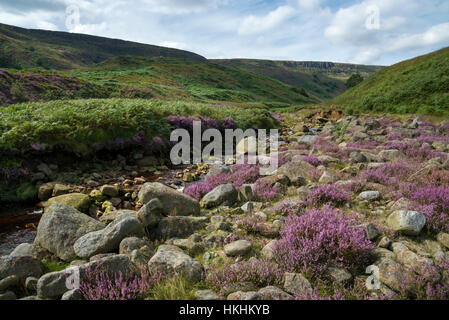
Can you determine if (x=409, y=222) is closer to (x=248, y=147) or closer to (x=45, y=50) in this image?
(x=248, y=147)

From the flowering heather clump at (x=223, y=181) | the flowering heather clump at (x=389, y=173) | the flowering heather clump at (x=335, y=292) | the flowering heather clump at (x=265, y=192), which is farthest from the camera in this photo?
the flowering heather clump at (x=223, y=181)

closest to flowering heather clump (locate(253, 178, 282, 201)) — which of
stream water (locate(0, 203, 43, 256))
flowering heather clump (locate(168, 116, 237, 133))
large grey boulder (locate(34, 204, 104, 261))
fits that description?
large grey boulder (locate(34, 204, 104, 261))

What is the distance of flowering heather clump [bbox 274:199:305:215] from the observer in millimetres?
5078

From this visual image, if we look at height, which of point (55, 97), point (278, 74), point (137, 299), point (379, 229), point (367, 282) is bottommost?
point (137, 299)

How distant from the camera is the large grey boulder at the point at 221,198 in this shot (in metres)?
6.35

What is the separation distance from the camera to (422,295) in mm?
2762

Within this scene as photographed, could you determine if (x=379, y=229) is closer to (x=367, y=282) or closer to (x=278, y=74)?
(x=367, y=282)

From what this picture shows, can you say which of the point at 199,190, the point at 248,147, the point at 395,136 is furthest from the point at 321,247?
the point at 395,136

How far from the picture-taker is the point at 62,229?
15.0 ft

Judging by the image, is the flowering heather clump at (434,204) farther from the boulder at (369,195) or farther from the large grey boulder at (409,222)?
the boulder at (369,195)

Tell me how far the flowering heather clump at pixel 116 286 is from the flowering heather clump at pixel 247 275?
0.80 metres

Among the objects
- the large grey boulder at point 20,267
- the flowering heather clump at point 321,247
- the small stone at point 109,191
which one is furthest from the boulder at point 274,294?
the small stone at point 109,191

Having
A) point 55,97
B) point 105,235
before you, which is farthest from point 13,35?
point 105,235

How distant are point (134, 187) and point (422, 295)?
845 centimetres
